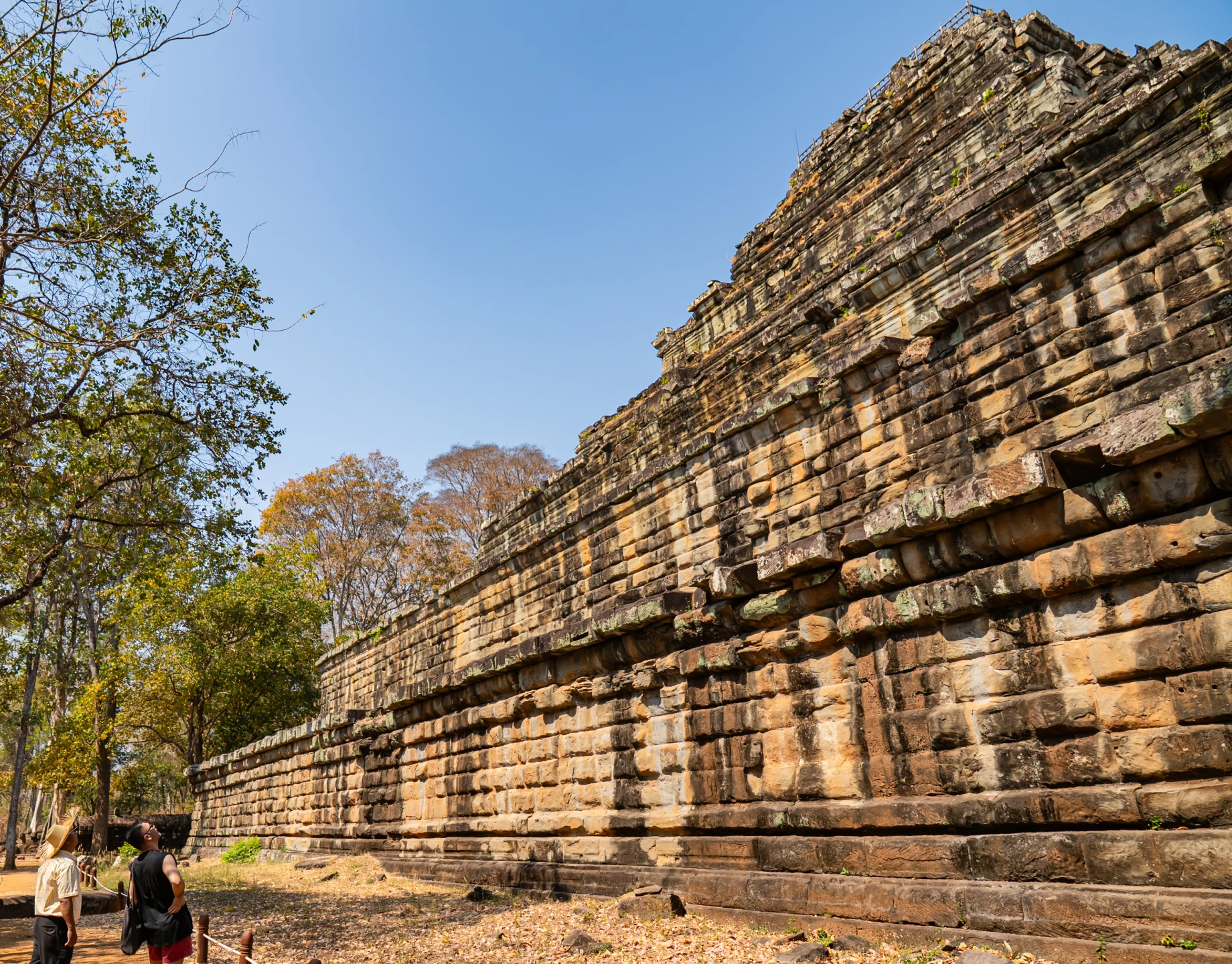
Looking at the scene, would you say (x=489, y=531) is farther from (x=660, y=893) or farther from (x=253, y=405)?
(x=660, y=893)

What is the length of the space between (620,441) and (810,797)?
9331mm

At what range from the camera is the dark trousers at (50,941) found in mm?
5441

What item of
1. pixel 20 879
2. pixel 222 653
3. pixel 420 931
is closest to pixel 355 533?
pixel 222 653

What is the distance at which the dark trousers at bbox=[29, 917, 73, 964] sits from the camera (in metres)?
5.44

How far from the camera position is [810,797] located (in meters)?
6.50

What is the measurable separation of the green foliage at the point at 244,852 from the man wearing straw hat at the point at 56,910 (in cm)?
1462

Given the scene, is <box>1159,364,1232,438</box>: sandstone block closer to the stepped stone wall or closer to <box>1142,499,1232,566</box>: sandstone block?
the stepped stone wall

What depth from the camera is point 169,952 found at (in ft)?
18.3

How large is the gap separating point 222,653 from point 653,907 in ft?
73.0

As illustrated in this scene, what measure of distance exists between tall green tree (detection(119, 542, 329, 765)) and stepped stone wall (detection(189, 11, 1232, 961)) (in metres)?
15.7

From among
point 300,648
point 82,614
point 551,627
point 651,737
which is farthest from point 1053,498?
point 82,614

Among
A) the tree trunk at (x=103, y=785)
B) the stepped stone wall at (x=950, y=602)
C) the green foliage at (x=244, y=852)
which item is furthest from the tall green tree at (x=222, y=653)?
the stepped stone wall at (x=950, y=602)

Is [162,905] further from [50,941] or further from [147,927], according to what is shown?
[50,941]

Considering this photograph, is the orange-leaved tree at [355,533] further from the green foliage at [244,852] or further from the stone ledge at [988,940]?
the stone ledge at [988,940]
